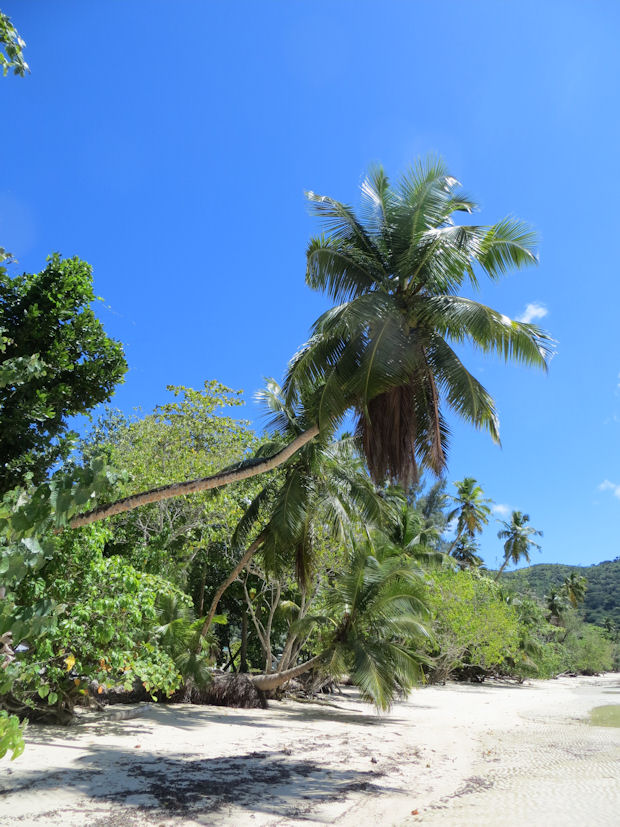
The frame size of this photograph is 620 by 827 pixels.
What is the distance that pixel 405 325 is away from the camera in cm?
927

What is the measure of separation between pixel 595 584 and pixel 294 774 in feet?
386

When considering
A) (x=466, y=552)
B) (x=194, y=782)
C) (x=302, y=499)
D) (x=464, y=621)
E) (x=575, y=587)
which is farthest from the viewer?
(x=575, y=587)

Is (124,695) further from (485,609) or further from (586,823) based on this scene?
(485,609)

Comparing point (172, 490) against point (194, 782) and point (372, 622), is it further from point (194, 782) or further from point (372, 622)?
point (372, 622)

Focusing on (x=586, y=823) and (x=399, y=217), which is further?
(x=399, y=217)

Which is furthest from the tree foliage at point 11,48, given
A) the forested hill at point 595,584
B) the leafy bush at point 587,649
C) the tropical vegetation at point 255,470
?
the forested hill at point 595,584

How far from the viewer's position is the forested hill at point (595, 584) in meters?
92.7

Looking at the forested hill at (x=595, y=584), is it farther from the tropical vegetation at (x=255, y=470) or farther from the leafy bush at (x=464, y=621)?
the tropical vegetation at (x=255, y=470)

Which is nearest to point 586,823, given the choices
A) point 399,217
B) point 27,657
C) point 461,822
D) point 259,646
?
point 461,822

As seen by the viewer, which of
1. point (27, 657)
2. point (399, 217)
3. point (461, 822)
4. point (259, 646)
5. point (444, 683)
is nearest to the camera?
point (461, 822)

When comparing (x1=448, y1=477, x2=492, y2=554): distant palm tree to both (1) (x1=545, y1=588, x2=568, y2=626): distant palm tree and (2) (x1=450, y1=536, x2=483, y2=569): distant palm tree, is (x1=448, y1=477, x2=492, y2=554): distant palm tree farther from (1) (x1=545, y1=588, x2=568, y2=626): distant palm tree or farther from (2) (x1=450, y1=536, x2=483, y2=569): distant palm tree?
(1) (x1=545, y1=588, x2=568, y2=626): distant palm tree

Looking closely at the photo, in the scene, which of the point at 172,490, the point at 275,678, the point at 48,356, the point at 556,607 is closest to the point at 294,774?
the point at 172,490

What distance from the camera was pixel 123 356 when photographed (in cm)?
969

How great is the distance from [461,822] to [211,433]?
11591 millimetres
